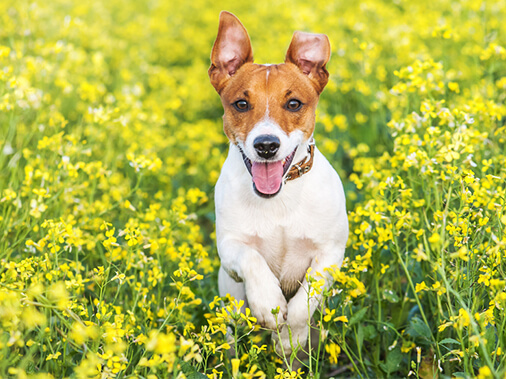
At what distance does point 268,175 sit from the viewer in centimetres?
329

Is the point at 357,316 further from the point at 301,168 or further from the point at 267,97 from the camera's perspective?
the point at 267,97

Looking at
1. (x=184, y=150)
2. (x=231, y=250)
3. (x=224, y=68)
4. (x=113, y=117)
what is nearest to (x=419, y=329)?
(x=231, y=250)

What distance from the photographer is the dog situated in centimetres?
324

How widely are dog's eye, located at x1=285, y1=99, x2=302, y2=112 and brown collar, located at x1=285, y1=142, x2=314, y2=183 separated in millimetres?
221

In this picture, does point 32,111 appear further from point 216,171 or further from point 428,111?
point 428,111

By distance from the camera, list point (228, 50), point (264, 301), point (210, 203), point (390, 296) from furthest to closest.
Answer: point (210, 203) < point (228, 50) < point (390, 296) < point (264, 301)

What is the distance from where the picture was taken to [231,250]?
3.27 m

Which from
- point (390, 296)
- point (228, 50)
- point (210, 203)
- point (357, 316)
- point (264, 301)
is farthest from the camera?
point (210, 203)

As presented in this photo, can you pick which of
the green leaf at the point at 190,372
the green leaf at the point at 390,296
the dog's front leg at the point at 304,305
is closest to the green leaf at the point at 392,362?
the green leaf at the point at 390,296

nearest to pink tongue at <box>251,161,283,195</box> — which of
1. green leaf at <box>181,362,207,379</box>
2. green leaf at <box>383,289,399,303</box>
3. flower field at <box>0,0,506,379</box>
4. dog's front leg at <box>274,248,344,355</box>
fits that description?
dog's front leg at <box>274,248,344,355</box>

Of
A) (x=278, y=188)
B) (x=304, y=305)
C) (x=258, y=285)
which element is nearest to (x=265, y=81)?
(x=278, y=188)

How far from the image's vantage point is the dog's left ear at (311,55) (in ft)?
11.8

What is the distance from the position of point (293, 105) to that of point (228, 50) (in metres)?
0.54

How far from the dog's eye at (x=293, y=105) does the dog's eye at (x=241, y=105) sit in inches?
8.7
